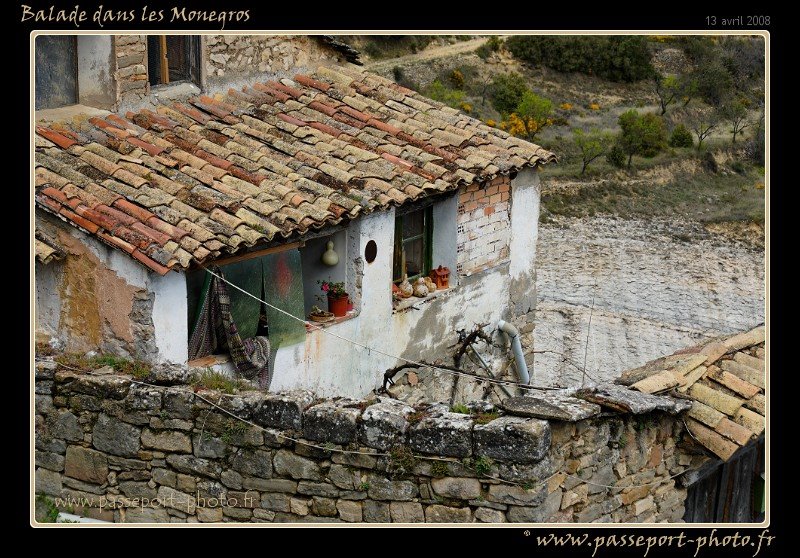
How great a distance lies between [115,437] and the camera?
7.89m

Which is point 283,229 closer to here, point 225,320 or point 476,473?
point 225,320

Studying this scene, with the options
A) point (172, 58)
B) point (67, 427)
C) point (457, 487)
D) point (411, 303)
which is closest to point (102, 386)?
point (67, 427)

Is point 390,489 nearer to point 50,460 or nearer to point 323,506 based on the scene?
point 323,506

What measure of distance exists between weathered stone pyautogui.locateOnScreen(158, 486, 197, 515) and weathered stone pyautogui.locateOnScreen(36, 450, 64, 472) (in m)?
0.78

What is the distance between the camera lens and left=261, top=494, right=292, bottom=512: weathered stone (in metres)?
7.45

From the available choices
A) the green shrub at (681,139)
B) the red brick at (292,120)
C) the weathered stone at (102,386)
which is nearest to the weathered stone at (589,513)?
the weathered stone at (102,386)

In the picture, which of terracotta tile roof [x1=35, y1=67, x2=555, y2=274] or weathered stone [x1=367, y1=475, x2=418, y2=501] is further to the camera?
terracotta tile roof [x1=35, y1=67, x2=555, y2=274]

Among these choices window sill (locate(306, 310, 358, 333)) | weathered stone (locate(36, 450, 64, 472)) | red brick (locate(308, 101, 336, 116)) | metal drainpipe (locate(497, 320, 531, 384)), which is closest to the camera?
weathered stone (locate(36, 450, 64, 472))

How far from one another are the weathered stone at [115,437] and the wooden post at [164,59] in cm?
466

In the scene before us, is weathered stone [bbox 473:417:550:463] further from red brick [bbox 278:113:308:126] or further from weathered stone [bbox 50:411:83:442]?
red brick [bbox 278:113:308:126]

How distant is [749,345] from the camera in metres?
9.21

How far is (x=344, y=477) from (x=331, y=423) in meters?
0.34

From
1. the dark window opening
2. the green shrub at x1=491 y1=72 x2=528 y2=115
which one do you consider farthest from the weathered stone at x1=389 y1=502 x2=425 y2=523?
the green shrub at x1=491 y1=72 x2=528 y2=115

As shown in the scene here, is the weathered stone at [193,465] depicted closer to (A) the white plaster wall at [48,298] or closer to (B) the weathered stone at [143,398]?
(B) the weathered stone at [143,398]
